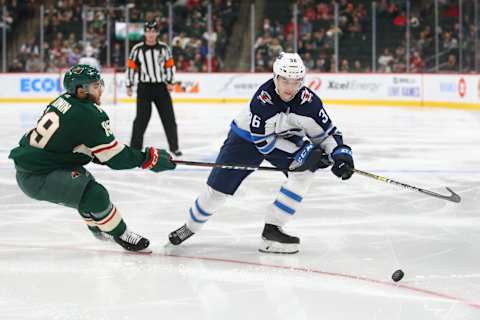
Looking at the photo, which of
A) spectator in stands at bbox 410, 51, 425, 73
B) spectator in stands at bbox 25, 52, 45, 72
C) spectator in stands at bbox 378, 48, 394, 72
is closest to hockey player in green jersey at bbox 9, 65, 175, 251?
spectator in stands at bbox 410, 51, 425, 73

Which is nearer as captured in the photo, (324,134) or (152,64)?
(324,134)

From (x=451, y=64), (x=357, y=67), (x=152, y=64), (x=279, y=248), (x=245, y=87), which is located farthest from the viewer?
(x=245, y=87)

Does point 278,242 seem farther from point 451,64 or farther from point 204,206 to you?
point 451,64

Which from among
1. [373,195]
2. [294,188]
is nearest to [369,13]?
[373,195]

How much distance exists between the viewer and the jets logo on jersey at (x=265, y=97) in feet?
13.0

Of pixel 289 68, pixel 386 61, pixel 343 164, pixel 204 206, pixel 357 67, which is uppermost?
pixel 386 61

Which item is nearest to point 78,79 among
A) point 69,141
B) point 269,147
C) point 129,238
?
point 69,141

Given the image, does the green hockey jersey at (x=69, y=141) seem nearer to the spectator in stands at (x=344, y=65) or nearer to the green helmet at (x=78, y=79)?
the green helmet at (x=78, y=79)

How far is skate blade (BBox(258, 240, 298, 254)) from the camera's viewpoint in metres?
4.18

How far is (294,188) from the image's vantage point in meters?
4.13

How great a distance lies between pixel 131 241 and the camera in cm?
412

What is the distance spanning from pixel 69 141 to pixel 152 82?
4436 mm

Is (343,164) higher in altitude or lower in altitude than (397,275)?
higher

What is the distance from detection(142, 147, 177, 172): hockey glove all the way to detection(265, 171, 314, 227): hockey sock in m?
0.55
